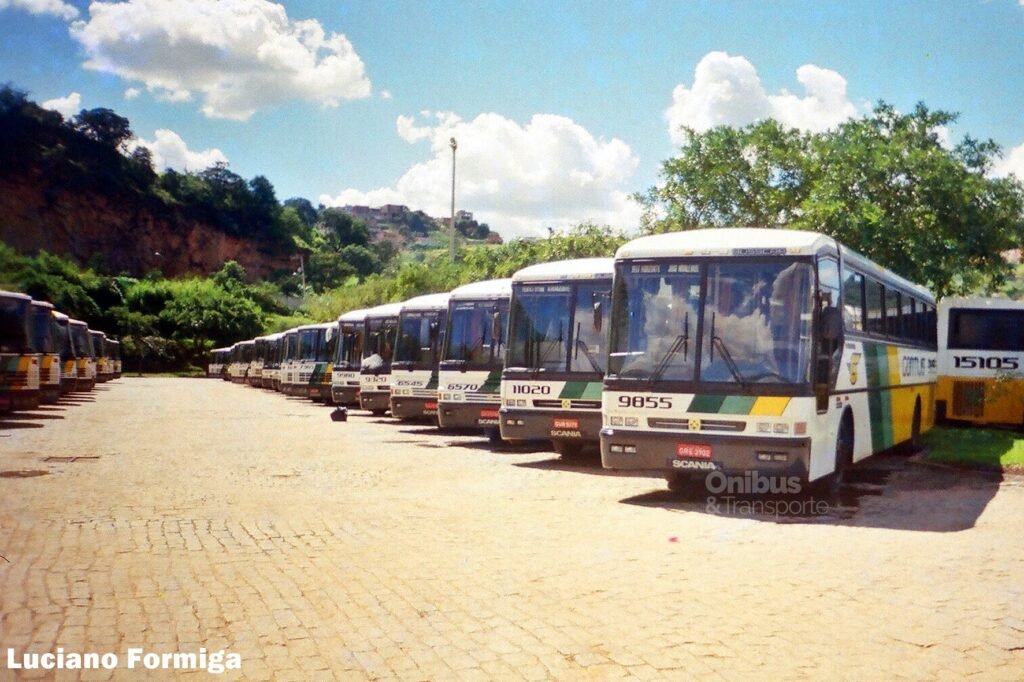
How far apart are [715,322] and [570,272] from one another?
16.9ft

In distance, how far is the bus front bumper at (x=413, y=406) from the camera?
21.8 m

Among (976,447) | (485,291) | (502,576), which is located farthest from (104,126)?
(502,576)

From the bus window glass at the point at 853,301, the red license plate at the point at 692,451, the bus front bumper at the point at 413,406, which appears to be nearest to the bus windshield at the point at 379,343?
the bus front bumper at the point at 413,406

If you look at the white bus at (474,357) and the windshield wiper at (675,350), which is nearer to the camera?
the windshield wiper at (675,350)

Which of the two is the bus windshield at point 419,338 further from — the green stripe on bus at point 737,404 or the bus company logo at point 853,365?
the green stripe on bus at point 737,404

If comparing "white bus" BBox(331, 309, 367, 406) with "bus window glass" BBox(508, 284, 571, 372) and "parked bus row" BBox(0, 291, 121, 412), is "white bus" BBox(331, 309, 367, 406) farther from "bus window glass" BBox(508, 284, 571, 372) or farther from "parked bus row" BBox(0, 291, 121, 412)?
"bus window glass" BBox(508, 284, 571, 372)

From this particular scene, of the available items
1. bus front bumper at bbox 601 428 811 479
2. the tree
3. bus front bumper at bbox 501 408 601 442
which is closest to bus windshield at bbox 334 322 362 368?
bus front bumper at bbox 501 408 601 442

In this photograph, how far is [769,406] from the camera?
Result: 36.1 feet

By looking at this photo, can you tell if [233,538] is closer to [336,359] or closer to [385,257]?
[336,359]

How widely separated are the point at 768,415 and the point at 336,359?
71.1 feet

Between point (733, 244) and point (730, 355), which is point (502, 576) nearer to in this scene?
point (730, 355)

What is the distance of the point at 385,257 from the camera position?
15825cm

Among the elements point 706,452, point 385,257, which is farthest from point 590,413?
point 385,257

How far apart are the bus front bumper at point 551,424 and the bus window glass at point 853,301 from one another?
410cm
